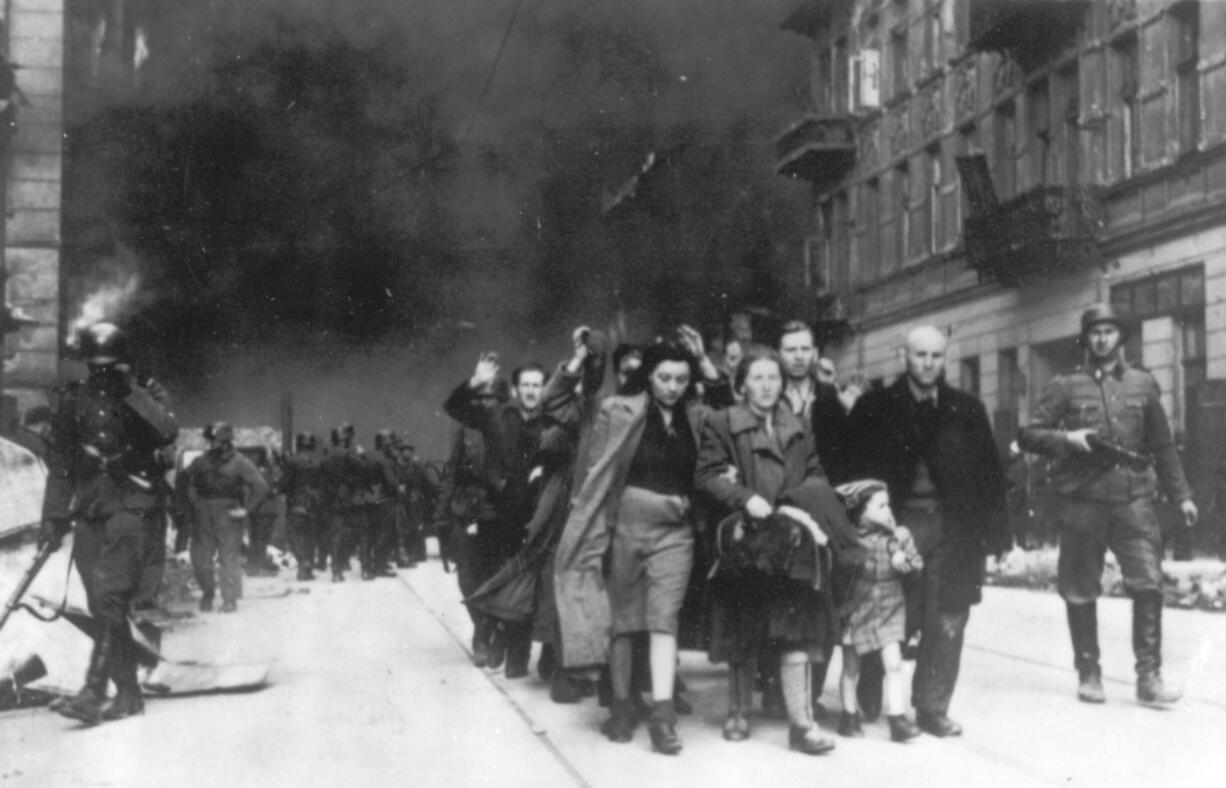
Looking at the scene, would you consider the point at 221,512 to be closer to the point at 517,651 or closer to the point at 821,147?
the point at 517,651

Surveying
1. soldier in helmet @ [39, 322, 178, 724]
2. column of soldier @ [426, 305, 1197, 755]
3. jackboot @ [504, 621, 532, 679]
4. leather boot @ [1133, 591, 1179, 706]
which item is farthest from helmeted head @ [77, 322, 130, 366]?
leather boot @ [1133, 591, 1179, 706]

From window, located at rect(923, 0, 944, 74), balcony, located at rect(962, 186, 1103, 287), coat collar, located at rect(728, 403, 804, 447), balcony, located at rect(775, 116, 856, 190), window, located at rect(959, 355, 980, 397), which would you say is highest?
window, located at rect(923, 0, 944, 74)

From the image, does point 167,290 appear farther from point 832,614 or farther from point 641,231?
point 832,614

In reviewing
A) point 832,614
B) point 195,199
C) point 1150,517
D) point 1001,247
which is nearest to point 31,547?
point 832,614

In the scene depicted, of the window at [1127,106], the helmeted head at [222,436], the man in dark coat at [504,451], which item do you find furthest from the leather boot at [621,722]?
the window at [1127,106]

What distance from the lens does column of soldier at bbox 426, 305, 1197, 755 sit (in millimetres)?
7555

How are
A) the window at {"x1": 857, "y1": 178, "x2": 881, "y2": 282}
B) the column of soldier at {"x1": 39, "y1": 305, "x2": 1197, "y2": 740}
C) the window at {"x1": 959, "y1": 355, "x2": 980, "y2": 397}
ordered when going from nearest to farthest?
the column of soldier at {"x1": 39, "y1": 305, "x2": 1197, "y2": 740} < the window at {"x1": 959, "y1": 355, "x2": 980, "y2": 397} < the window at {"x1": 857, "y1": 178, "x2": 881, "y2": 282}

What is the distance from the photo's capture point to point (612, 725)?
Result: 7.86m

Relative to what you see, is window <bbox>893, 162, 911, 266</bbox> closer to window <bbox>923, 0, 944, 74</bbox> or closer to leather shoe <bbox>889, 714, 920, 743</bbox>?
window <bbox>923, 0, 944, 74</bbox>

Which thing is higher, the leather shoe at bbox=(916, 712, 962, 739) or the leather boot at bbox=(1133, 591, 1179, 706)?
the leather boot at bbox=(1133, 591, 1179, 706)

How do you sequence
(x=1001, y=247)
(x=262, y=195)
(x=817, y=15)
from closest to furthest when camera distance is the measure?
(x=1001, y=247) < (x=817, y=15) < (x=262, y=195)

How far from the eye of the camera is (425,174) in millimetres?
45438

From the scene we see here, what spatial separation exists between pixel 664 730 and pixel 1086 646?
9.21 ft

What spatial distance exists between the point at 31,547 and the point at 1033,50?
21.1 metres
